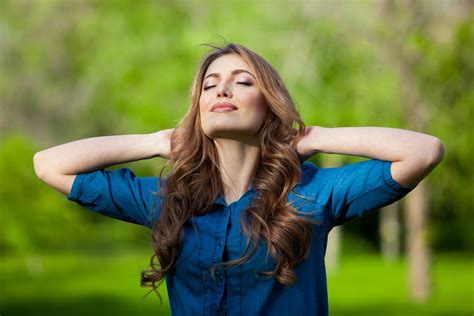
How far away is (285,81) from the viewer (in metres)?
12.1

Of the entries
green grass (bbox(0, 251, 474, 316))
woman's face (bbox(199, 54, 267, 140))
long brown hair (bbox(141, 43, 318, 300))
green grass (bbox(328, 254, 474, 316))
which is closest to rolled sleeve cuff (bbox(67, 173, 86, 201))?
long brown hair (bbox(141, 43, 318, 300))

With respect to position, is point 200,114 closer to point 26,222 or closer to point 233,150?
point 233,150

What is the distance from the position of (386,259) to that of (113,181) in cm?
1878

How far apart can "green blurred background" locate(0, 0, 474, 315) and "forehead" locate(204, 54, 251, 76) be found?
21.7 feet

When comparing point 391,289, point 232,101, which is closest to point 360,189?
point 232,101

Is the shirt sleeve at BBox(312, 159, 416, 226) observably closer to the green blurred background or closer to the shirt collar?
the shirt collar

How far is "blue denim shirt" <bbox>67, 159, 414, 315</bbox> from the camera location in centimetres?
235

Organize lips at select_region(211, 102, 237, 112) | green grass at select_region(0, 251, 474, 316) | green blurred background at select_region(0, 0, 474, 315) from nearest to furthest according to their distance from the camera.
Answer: lips at select_region(211, 102, 237, 112), green blurred background at select_region(0, 0, 474, 315), green grass at select_region(0, 251, 474, 316)

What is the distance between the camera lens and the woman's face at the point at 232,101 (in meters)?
2.46

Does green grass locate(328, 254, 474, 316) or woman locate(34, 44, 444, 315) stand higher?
green grass locate(328, 254, 474, 316)

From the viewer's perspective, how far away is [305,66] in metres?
12.4

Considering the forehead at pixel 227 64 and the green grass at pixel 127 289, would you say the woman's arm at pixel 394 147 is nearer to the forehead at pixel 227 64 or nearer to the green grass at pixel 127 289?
the forehead at pixel 227 64

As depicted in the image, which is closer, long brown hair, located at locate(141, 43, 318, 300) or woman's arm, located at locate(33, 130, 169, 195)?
long brown hair, located at locate(141, 43, 318, 300)

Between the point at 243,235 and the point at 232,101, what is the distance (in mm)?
409
